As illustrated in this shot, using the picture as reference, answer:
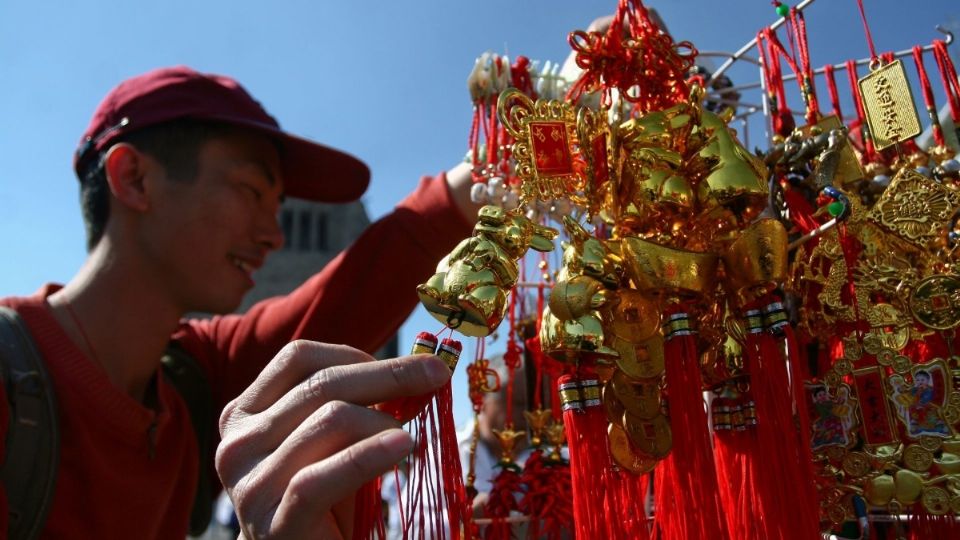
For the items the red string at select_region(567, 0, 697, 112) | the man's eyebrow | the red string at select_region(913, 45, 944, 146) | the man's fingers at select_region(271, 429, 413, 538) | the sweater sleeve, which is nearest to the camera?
the man's fingers at select_region(271, 429, 413, 538)

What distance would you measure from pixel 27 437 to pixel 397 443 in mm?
910

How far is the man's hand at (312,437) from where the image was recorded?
1.42ft

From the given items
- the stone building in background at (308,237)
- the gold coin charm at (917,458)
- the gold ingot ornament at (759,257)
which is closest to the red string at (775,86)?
the gold ingot ornament at (759,257)

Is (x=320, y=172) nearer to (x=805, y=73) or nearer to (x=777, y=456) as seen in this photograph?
(x=805, y=73)

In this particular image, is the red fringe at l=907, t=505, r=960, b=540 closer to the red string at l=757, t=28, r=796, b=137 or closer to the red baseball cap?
the red string at l=757, t=28, r=796, b=137

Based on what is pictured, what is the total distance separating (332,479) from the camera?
43 centimetres

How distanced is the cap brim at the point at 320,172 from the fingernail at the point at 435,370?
3.89ft

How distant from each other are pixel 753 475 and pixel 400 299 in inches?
46.3

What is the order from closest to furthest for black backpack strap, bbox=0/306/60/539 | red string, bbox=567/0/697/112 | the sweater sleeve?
red string, bbox=567/0/697/112 → black backpack strap, bbox=0/306/60/539 → the sweater sleeve

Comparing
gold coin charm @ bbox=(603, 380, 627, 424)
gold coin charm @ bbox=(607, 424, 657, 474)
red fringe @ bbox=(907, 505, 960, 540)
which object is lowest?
red fringe @ bbox=(907, 505, 960, 540)

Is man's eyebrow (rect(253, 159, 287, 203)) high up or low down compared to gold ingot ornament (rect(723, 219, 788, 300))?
up

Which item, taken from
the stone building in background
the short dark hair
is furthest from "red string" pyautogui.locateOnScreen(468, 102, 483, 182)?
the stone building in background

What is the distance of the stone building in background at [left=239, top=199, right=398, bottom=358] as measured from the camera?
19734 mm

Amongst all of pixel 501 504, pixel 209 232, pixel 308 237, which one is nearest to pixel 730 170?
pixel 501 504
